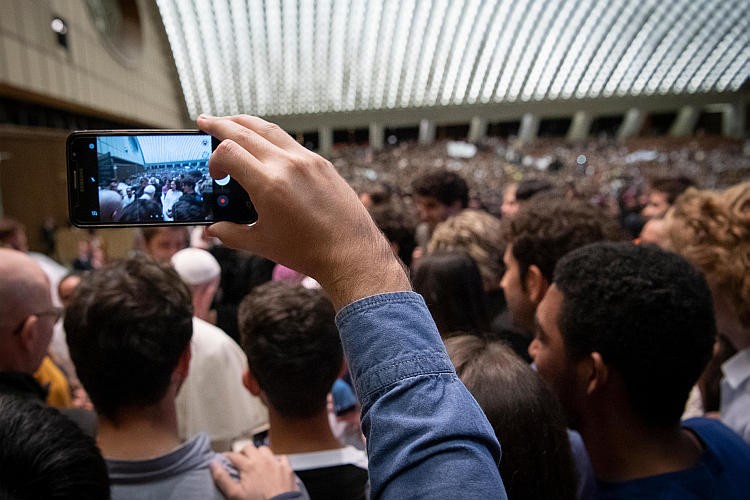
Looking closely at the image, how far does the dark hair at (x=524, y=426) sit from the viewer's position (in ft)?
4.36

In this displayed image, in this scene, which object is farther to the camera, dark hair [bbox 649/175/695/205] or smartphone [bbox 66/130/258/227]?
dark hair [bbox 649/175/695/205]

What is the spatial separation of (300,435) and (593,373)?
880mm

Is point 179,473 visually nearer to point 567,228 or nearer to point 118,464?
point 118,464

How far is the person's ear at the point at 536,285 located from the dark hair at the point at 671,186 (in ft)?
12.8

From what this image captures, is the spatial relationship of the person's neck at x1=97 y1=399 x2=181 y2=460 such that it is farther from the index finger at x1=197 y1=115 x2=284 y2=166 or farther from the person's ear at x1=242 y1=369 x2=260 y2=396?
the index finger at x1=197 y1=115 x2=284 y2=166

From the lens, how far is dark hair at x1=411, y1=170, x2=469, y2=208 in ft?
17.1

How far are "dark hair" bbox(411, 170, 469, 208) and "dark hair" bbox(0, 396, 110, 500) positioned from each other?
4.28 m

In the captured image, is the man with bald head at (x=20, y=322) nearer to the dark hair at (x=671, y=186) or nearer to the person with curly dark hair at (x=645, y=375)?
the person with curly dark hair at (x=645, y=375)

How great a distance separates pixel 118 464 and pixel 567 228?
1.93 metres

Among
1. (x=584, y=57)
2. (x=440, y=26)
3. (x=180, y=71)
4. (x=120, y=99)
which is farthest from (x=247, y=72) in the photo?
(x=584, y=57)

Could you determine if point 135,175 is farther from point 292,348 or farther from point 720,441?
point 720,441

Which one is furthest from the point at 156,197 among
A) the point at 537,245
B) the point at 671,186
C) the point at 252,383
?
the point at 671,186

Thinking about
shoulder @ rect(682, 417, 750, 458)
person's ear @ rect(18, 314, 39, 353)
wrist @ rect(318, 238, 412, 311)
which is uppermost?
wrist @ rect(318, 238, 412, 311)

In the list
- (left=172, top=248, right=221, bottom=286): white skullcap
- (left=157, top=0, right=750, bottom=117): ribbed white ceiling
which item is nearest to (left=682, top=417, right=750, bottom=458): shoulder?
(left=172, top=248, right=221, bottom=286): white skullcap
